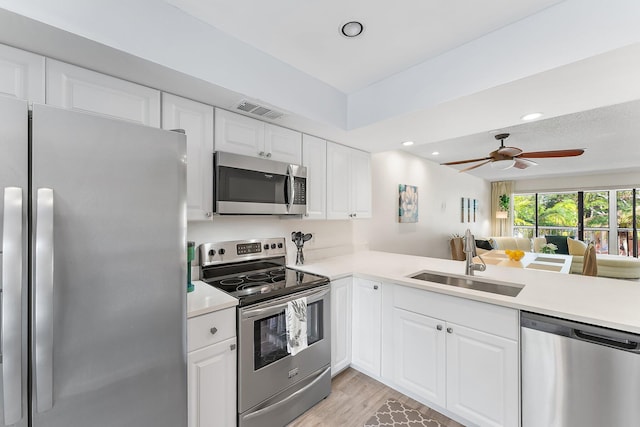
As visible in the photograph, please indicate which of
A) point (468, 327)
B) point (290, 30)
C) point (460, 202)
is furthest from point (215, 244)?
point (460, 202)

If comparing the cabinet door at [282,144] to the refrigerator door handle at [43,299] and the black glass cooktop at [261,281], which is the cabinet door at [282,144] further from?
the refrigerator door handle at [43,299]

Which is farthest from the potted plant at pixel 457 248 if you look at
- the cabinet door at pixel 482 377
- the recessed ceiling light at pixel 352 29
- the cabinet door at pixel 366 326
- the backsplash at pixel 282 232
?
the recessed ceiling light at pixel 352 29

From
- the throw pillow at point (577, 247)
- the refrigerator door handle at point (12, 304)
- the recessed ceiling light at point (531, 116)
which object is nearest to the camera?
the refrigerator door handle at point (12, 304)

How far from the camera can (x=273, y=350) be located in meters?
1.68

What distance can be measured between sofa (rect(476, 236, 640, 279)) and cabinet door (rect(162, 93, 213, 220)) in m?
4.94

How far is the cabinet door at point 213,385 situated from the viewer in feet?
4.43

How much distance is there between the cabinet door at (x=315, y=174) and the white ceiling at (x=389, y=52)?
0.68 feet

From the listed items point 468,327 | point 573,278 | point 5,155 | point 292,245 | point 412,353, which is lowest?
Result: point 412,353

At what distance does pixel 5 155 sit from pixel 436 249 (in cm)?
555

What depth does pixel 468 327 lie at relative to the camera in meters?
1.65

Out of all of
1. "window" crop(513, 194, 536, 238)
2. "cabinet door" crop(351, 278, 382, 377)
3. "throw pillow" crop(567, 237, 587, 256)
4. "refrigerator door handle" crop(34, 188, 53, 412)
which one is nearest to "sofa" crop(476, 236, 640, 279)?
"throw pillow" crop(567, 237, 587, 256)

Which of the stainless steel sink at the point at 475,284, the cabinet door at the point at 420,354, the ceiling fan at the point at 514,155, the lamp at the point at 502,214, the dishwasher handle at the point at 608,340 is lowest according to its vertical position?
the cabinet door at the point at 420,354

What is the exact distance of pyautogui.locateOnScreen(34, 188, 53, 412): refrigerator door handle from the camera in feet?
2.76

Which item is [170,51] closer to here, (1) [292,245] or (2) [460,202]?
(1) [292,245]
